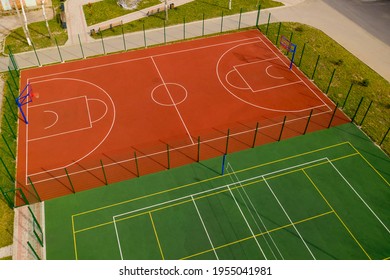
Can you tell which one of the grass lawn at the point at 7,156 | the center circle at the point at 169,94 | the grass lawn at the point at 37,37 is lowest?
the grass lawn at the point at 7,156

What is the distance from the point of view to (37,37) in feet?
125

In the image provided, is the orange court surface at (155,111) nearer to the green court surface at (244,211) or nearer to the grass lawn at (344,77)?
the grass lawn at (344,77)

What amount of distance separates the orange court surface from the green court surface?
1.64m

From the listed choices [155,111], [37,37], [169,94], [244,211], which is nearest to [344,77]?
[169,94]

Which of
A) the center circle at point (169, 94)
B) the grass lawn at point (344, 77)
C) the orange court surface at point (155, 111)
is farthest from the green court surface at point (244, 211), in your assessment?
the center circle at point (169, 94)

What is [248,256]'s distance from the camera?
20625 millimetres

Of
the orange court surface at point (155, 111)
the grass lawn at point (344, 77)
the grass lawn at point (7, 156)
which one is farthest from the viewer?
the grass lawn at point (344, 77)

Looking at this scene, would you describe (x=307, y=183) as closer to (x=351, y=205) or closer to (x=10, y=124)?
(x=351, y=205)

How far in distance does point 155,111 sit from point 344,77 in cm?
1790

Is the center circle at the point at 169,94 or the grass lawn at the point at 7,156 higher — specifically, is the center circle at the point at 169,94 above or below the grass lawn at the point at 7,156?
above

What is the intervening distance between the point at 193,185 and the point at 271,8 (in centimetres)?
2853

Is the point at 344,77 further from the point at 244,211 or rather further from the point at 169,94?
the point at 244,211

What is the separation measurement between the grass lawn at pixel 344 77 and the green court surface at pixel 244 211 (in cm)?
370

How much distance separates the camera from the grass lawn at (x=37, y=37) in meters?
36.8
